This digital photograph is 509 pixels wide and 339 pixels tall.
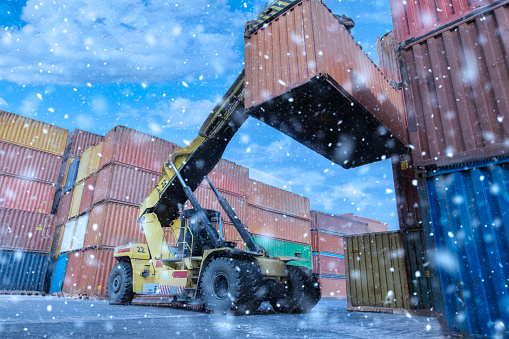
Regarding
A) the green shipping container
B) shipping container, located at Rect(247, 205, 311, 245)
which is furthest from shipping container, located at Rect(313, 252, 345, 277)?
shipping container, located at Rect(247, 205, 311, 245)

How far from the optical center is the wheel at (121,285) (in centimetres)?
989

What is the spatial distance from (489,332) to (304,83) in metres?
4.99

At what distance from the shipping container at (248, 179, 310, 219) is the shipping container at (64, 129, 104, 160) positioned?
37.2 feet

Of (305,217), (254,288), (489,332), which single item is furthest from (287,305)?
(305,217)

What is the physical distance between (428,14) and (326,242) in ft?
80.6

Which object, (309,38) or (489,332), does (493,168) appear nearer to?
(489,332)

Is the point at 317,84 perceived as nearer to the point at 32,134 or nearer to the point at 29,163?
the point at 29,163

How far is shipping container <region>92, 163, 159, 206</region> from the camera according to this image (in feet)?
47.4

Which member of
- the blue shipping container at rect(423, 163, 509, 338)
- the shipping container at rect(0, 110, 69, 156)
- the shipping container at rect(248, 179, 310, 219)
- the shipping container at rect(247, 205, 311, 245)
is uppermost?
the shipping container at rect(0, 110, 69, 156)

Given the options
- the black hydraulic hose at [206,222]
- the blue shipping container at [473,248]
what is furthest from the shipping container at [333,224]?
the blue shipping container at [473,248]

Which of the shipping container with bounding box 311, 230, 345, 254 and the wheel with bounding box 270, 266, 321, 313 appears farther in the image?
the shipping container with bounding box 311, 230, 345, 254

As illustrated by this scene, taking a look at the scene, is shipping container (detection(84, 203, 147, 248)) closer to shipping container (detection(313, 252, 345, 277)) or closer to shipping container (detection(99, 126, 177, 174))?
shipping container (detection(99, 126, 177, 174))

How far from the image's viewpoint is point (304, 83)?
650 centimetres

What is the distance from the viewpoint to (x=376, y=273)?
385 inches
